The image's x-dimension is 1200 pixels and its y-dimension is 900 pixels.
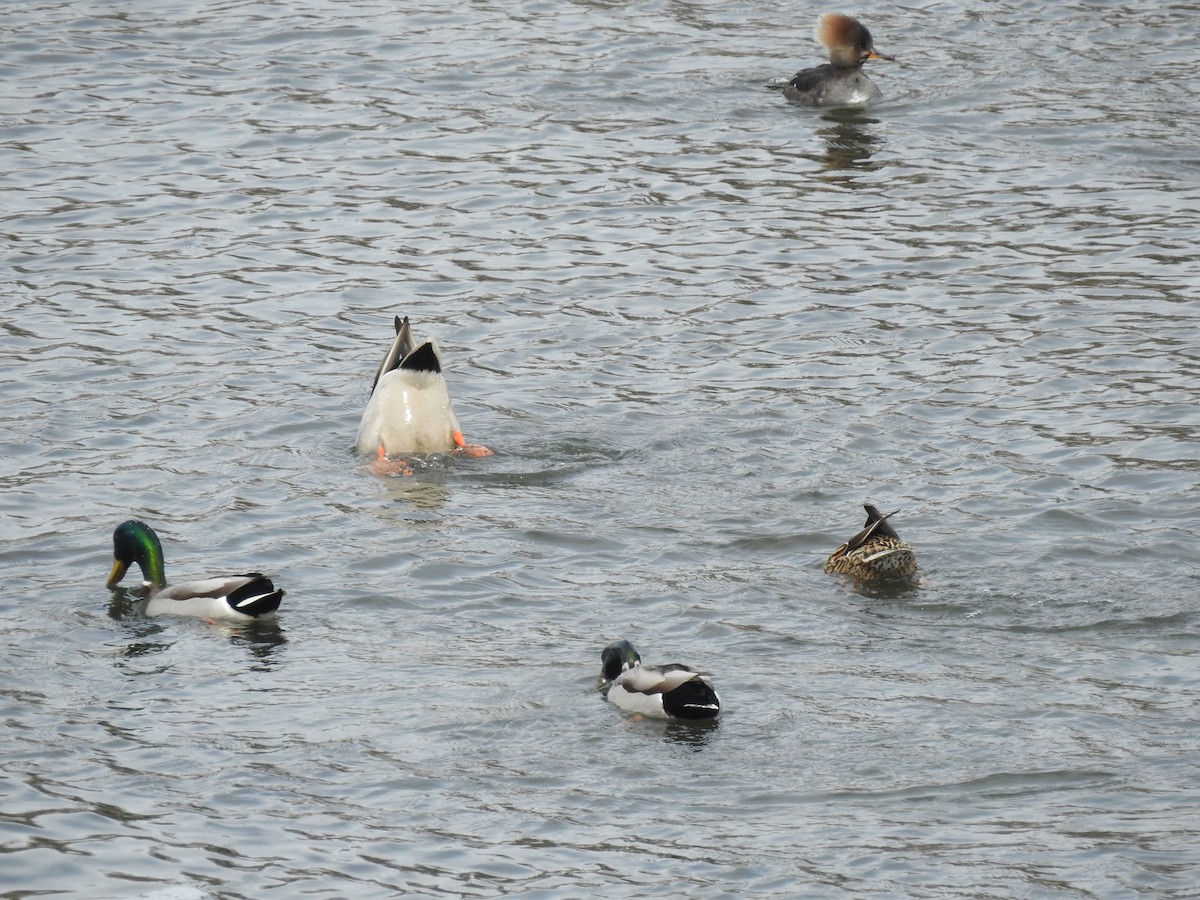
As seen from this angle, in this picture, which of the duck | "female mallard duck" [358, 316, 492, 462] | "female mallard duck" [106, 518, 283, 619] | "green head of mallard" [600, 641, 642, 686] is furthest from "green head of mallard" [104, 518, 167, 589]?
the duck

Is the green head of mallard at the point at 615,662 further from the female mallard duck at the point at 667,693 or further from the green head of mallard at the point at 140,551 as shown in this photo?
the green head of mallard at the point at 140,551

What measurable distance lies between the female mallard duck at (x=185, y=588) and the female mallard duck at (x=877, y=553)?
127 inches

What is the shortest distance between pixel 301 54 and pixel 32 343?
8.78m

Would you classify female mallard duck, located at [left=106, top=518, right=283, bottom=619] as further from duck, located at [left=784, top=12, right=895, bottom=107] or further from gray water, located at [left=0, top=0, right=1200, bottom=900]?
duck, located at [left=784, top=12, right=895, bottom=107]

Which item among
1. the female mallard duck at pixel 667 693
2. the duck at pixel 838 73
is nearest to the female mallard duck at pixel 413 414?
the female mallard duck at pixel 667 693

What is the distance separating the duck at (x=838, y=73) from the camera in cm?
2116

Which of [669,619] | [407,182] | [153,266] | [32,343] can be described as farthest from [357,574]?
[407,182]

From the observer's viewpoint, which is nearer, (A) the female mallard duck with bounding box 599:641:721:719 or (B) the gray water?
(B) the gray water

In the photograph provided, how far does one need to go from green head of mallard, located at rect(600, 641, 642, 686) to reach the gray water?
12 cm

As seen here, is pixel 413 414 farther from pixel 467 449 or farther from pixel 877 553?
pixel 877 553

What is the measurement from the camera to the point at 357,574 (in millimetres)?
11148

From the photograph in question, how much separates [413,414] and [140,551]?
9.51 feet

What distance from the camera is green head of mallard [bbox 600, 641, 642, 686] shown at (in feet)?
30.6

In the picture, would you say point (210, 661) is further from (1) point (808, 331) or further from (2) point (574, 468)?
(1) point (808, 331)
